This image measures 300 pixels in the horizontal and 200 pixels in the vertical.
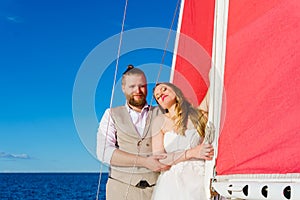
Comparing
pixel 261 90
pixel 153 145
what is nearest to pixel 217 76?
pixel 261 90

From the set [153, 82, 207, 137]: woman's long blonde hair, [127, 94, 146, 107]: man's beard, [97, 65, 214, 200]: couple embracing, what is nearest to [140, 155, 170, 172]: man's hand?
[97, 65, 214, 200]: couple embracing

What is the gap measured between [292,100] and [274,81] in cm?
9

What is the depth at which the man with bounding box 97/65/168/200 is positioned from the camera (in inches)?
94.5

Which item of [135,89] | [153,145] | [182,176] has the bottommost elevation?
[182,176]

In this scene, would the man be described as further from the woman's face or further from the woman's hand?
the woman's hand

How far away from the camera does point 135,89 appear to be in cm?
241

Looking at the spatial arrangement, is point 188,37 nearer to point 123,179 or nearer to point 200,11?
point 200,11

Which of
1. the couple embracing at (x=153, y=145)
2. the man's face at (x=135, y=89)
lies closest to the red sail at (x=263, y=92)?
the couple embracing at (x=153, y=145)

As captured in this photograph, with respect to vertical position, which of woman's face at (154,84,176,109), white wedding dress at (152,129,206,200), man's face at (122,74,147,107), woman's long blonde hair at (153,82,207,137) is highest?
man's face at (122,74,147,107)

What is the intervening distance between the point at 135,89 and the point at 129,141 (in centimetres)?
22

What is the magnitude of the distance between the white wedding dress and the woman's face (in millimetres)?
107

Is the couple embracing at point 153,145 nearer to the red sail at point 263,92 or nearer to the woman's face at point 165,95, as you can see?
the woman's face at point 165,95

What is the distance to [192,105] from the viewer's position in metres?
2.25

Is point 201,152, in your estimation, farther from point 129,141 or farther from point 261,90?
point 129,141
